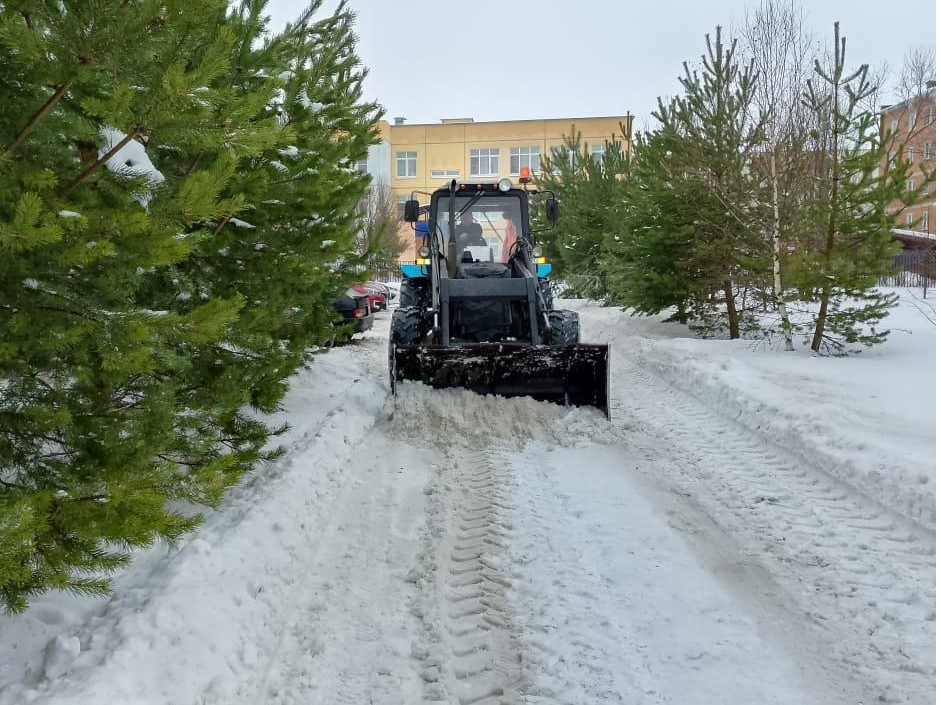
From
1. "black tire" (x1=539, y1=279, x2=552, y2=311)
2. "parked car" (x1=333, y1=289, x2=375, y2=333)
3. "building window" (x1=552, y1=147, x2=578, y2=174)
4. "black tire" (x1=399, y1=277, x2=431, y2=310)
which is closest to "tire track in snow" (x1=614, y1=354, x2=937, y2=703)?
"black tire" (x1=539, y1=279, x2=552, y2=311)

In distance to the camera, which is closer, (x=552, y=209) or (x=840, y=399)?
(x=840, y=399)

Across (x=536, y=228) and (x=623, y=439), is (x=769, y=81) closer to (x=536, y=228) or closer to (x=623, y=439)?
(x=623, y=439)

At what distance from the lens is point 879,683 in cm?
276

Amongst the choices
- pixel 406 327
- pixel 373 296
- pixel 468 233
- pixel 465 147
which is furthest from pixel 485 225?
pixel 465 147

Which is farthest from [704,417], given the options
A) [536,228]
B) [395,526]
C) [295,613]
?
[536,228]

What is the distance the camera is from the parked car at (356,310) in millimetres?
13880

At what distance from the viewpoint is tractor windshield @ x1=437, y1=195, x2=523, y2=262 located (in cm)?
912

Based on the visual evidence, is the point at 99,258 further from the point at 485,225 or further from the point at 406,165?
the point at 406,165

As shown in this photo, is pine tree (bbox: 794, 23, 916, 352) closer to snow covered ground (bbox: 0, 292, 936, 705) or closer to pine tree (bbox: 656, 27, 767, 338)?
pine tree (bbox: 656, 27, 767, 338)

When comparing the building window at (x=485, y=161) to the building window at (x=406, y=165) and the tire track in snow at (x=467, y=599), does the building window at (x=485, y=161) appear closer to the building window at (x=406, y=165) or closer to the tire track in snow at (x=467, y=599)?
the building window at (x=406, y=165)

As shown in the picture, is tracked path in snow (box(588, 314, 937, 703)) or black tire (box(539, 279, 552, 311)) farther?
black tire (box(539, 279, 552, 311))

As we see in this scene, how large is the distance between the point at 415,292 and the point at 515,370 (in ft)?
9.40

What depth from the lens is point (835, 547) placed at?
399 cm

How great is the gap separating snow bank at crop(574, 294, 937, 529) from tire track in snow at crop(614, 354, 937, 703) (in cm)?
17
